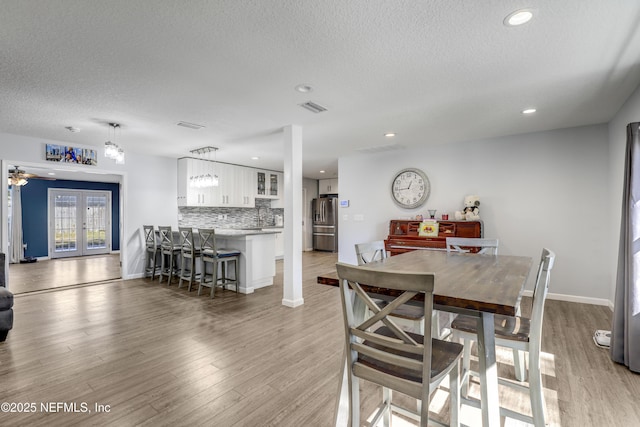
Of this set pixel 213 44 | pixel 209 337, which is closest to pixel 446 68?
pixel 213 44

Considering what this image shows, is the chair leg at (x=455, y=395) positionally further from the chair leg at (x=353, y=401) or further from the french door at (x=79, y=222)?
the french door at (x=79, y=222)

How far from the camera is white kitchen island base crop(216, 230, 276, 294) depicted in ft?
15.5

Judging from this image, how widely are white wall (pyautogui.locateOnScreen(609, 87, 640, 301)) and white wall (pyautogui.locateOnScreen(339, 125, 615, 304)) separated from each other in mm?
155

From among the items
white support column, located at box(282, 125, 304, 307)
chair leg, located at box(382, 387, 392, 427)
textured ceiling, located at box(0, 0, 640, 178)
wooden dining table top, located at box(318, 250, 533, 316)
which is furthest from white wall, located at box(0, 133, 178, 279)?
chair leg, located at box(382, 387, 392, 427)

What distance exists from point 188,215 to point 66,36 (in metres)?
4.99

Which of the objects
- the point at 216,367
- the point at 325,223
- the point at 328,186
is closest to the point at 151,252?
the point at 216,367

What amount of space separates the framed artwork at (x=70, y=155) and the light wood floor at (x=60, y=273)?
2089 millimetres

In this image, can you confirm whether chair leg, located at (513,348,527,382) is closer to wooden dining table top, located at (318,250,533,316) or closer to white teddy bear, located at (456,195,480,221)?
wooden dining table top, located at (318,250,533,316)

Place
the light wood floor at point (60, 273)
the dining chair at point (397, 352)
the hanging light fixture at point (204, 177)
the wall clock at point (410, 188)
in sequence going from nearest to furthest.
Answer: the dining chair at point (397, 352), the hanging light fixture at point (204, 177), the light wood floor at point (60, 273), the wall clock at point (410, 188)

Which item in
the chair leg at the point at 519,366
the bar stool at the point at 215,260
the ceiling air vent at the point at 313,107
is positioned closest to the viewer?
the chair leg at the point at 519,366

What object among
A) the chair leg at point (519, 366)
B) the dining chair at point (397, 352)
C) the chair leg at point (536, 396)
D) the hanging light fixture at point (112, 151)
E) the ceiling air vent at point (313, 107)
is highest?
the ceiling air vent at point (313, 107)

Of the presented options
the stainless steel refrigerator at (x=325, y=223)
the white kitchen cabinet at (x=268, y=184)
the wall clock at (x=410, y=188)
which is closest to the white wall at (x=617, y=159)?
the wall clock at (x=410, y=188)

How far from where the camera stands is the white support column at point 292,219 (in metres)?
3.95

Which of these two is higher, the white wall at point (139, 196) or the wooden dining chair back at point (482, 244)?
the white wall at point (139, 196)
